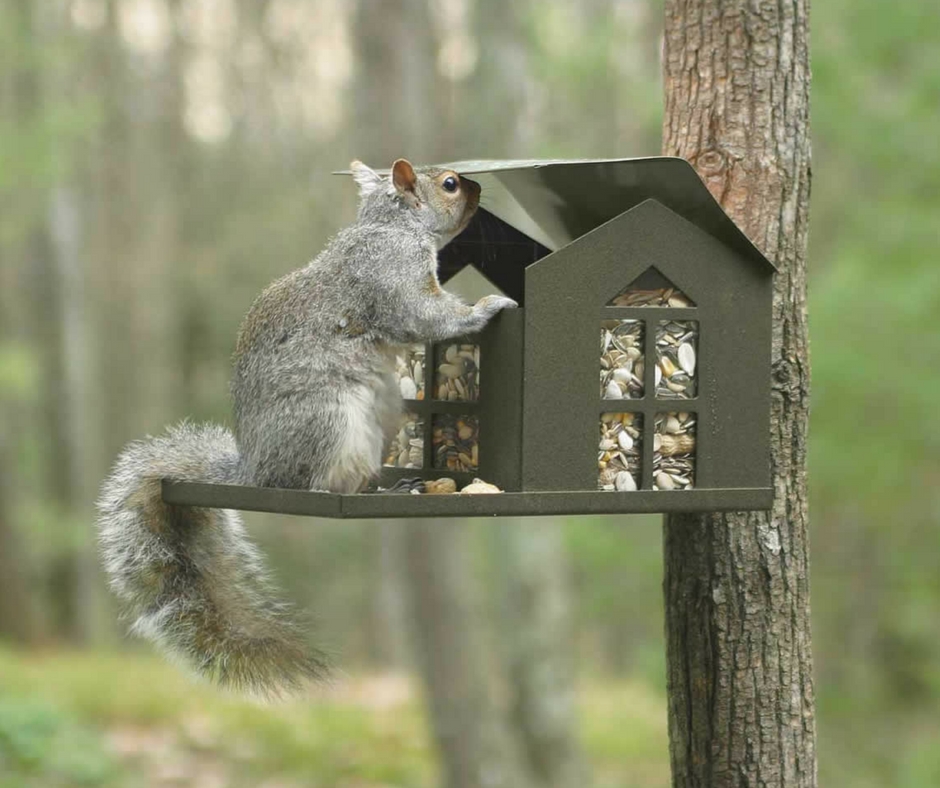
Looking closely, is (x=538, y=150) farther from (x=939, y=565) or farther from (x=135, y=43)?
(x=135, y=43)

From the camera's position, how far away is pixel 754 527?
108 inches

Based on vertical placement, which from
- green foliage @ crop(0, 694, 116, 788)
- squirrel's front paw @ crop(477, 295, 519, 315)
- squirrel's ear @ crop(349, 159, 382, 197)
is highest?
squirrel's ear @ crop(349, 159, 382, 197)

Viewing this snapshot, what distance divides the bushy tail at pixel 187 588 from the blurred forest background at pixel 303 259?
0.17 m

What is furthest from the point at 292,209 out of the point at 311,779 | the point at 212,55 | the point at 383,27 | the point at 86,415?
the point at 311,779

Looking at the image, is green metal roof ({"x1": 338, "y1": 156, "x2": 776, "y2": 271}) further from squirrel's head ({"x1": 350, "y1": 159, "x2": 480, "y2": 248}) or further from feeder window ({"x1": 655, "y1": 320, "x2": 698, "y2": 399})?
feeder window ({"x1": 655, "y1": 320, "x2": 698, "y2": 399})

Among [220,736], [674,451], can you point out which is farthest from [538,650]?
[674,451]

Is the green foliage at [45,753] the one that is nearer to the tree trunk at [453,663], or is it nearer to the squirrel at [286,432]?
the tree trunk at [453,663]

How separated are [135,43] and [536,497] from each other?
11460mm

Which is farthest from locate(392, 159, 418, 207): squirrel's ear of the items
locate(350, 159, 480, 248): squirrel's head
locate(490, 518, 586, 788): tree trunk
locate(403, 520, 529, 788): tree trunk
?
locate(490, 518, 586, 788): tree trunk

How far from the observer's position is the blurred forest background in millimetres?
6742

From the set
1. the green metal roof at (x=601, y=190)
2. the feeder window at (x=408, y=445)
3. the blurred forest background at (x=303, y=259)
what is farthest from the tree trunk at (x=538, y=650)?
the green metal roof at (x=601, y=190)

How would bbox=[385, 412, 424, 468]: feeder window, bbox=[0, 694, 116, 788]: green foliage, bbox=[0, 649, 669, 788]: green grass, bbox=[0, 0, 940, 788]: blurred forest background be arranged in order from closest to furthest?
bbox=[385, 412, 424, 468]: feeder window → bbox=[0, 694, 116, 788]: green foliage → bbox=[0, 649, 669, 788]: green grass → bbox=[0, 0, 940, 788]: blurred forest background

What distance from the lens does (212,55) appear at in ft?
39.7

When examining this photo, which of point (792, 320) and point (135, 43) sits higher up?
point (135, 43)
